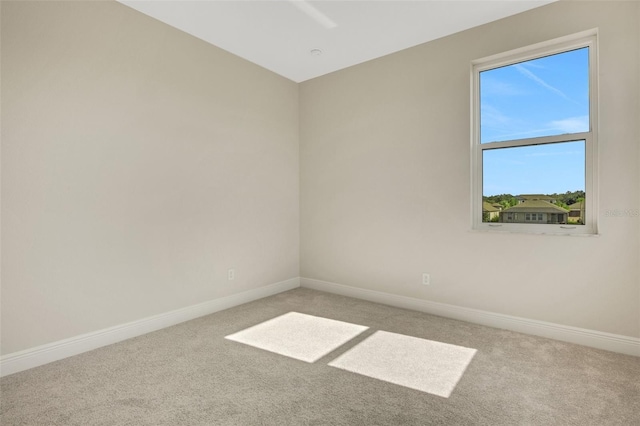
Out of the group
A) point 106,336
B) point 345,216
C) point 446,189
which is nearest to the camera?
point 106,336

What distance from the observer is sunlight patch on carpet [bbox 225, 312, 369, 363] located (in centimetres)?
241

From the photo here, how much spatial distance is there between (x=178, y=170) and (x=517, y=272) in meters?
3.23

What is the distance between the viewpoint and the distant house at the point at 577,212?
2.55 meters

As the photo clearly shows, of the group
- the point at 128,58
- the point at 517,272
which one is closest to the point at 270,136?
the point at 128,58

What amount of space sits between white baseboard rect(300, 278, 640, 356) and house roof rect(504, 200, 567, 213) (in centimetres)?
94

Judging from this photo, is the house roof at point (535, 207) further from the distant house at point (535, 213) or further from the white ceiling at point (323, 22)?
the white ceiling at point (323, 22)

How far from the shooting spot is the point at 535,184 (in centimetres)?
277

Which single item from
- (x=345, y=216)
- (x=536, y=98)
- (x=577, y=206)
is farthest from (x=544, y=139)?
(x=345, y=216)

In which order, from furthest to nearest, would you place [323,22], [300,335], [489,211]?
[489,211]
[323,22]
[300,335]

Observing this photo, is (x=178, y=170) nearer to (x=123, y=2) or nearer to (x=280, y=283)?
(x=123, y=2)

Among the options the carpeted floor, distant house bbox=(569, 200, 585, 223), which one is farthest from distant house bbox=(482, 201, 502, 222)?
the carpeted floor

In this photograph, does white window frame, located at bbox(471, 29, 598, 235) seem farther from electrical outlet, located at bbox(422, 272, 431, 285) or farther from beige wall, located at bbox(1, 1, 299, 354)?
beige wall, located at bbox(1, 1, 299, 354)

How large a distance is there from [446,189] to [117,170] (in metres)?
2.98

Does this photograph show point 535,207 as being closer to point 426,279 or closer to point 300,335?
point 426,279
